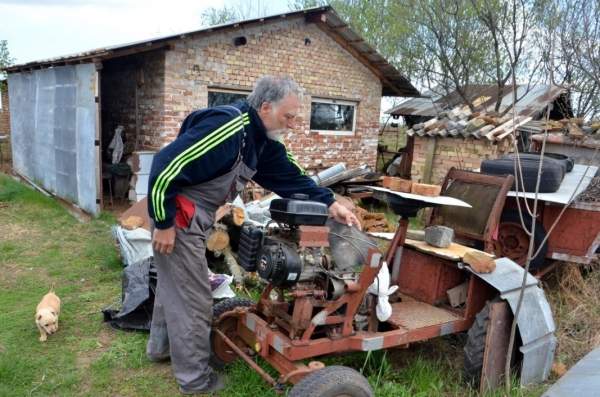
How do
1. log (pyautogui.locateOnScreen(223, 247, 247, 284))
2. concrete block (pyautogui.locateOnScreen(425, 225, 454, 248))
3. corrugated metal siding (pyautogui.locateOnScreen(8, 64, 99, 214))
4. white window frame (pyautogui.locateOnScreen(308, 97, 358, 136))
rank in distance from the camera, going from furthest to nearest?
white window frame (pyautogui.locateOnScreen(308, 97, 358, 136)) < corrugated metal siding (pyautogui.locateOnScreen(8, 64, 99, 214)) < log (pyautogui.locateOnScreen(223, 247, 247, 284)) < concrete block (pyautogui.locateOnScreen(425, 225, 454, 248))

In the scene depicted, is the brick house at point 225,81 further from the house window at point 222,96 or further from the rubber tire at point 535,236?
the rubber tire at point 535,236

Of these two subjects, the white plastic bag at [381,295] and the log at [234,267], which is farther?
the log at [234,267]

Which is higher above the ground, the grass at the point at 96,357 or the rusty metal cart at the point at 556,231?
the rusty metal cart at the point at 556,231

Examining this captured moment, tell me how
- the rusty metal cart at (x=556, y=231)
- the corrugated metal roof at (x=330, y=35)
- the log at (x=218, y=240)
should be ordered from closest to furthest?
1. the rusty metal cart at (x=556, y=231)
2. the log at (x=218, y=240)
3. the corrugated metal roof at (x=330, y=35)

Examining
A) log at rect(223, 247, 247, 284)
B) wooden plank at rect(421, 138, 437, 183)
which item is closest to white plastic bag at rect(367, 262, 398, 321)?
log at rect(223, 247, 247, 284)

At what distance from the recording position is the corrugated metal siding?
7766 mm

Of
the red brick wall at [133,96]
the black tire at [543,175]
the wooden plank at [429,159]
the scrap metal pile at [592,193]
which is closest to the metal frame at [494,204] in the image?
the black tire at [543,175]

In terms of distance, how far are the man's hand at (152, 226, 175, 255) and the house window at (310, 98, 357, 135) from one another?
8.07 meters

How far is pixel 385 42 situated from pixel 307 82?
7789 mm

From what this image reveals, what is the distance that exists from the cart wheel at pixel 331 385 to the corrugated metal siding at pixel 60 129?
6.12 meters

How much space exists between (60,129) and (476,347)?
7954 millimetres

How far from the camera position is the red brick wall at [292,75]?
27.4ft

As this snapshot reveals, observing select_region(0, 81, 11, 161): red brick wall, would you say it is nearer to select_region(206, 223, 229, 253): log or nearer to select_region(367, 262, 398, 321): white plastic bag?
select_region(206, 223, 229, 253): log

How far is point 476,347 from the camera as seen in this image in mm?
3188
